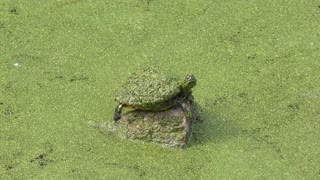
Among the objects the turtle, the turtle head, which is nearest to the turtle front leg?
the turtle

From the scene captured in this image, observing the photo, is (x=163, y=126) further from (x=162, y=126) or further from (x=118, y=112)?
(x=118, y=112)

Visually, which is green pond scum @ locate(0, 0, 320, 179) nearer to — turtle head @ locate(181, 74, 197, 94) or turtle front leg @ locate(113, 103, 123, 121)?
turtle front leg @ locate(113, 103, 123, 121)

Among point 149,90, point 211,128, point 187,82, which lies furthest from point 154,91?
point 211,128

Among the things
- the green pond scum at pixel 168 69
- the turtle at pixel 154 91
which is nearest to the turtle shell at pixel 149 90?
the turtle at pixel 154 91

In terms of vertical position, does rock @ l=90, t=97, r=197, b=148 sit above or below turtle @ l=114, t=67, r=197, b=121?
below

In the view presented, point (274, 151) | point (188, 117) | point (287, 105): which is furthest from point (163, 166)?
point (287, 105)
